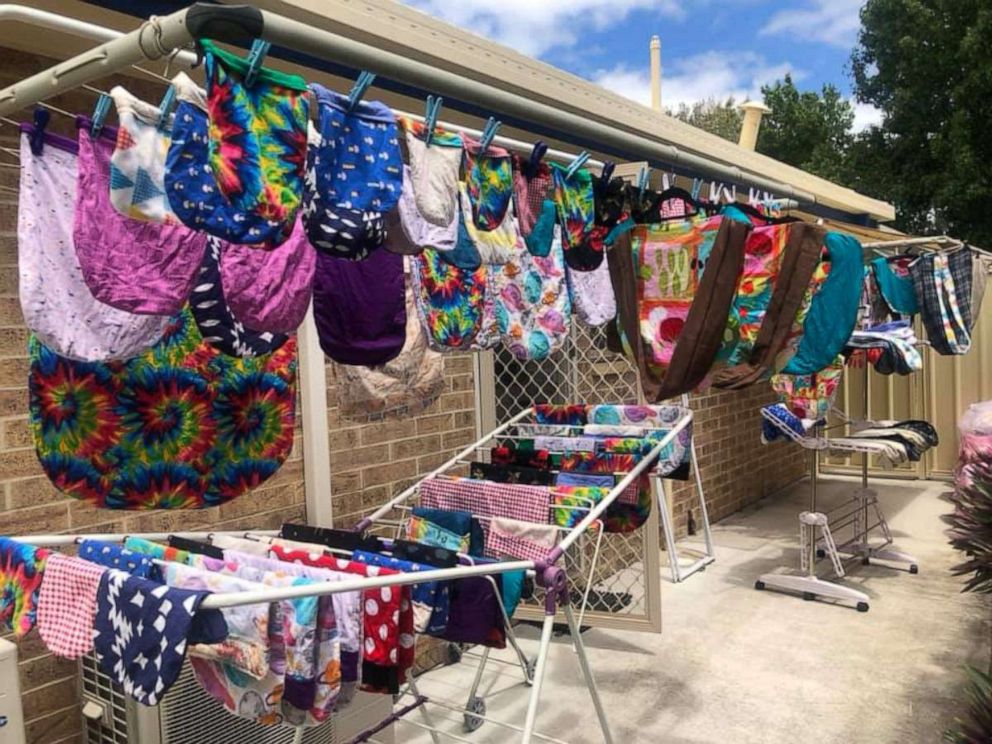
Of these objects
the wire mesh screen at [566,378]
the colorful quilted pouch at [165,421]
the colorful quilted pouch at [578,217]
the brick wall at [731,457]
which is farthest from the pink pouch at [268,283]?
the brick wall at [731,457]

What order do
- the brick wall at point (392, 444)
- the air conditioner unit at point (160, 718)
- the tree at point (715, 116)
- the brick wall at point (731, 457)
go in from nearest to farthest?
the air conditioner unit at point (160, 718) < the brick wall at point (392, 444) < the brick wall at point (731, 457) < the tree at point (715, 116)

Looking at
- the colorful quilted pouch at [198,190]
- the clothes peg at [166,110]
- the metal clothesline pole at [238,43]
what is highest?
the metal clothesline pole at [238,43]

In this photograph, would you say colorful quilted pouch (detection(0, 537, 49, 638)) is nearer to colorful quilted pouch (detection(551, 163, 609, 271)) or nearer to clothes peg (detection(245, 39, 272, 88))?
clothes peg (detection(245, 39, 272, 88))

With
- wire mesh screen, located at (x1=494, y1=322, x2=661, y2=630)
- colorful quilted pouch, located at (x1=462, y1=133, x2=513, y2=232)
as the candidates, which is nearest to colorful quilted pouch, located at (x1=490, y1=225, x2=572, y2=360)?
colorful quilted pouch, located at (x1=462, y1=133, x2=513, y2=232)

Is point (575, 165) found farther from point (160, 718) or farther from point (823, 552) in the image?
point (823, 552)

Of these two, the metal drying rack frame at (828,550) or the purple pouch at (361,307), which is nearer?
the purple pouch at (361,307)

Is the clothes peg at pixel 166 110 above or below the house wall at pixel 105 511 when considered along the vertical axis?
above

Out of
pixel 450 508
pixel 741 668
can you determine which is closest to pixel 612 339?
pixel 450 508

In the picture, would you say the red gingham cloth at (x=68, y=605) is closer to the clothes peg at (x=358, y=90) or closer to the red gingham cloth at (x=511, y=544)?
the clothes peg at (x=358, y=90)

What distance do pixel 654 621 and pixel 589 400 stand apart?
4.29ft

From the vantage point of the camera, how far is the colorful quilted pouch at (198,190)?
126cm

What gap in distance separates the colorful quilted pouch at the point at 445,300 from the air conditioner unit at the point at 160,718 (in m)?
1.15

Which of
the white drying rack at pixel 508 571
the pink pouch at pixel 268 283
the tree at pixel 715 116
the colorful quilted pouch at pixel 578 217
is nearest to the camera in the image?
the white drying rack at pixel 508 571

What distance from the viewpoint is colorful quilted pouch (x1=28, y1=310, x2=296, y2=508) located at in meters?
1.77
